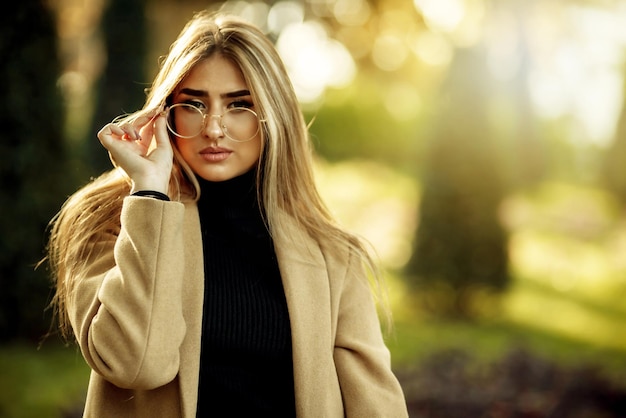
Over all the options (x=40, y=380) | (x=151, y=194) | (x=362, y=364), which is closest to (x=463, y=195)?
(x=40, y=380)

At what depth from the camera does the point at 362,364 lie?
7.92 feet

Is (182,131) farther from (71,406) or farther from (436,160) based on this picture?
(436,160)

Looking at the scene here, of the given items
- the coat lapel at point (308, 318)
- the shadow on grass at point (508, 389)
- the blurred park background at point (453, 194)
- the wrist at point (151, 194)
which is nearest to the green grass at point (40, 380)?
the blurred park background at point (453, 194)

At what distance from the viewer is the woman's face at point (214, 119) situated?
93.2 inches

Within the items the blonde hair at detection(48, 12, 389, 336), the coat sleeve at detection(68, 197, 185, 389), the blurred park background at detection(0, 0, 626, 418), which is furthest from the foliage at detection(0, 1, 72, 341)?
the coat sleeve at detection(68, 197, 185, 389)

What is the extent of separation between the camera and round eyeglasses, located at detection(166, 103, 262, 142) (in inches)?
93.5

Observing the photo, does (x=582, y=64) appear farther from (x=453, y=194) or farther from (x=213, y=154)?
(x=213, y=154)

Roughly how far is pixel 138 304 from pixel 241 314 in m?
0.39

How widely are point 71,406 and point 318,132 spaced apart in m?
13.7

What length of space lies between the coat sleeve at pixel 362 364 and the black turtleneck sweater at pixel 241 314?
7.5 inches

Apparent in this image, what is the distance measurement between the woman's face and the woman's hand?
0.09m

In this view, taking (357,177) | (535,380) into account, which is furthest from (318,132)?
(535,380)

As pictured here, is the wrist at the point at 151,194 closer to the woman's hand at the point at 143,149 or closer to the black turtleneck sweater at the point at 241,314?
the woman's hand at the point at 143,149

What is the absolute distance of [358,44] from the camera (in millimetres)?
20297
